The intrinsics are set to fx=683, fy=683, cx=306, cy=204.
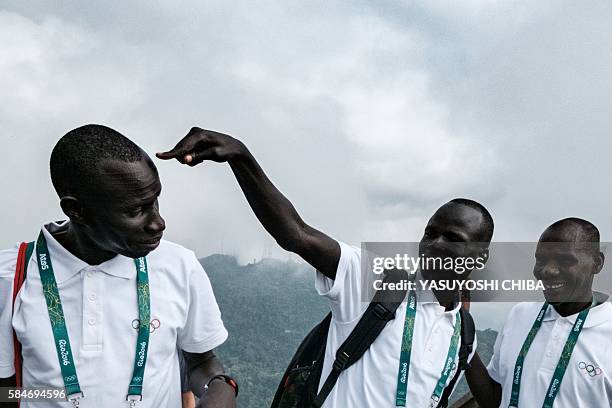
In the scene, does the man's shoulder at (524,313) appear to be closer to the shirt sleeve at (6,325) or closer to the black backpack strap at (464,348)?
the black backpack strap at (464,348)

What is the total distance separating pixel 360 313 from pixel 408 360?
0.33 meters

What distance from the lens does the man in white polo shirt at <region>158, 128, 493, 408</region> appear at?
3275 mm

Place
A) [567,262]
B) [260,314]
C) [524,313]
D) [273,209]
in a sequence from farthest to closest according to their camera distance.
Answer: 1. [260,314]
2. [524,313]
3. [567,262]
4. [273,209]

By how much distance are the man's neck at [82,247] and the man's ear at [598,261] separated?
121 inches

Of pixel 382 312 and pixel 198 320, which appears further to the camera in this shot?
pixel 382 312

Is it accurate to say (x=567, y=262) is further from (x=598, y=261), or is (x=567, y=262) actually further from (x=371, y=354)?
(x=371, y=354)

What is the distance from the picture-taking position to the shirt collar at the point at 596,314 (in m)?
4.14

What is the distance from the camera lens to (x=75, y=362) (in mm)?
2645

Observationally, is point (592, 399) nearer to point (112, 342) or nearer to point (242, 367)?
point (112, 342)

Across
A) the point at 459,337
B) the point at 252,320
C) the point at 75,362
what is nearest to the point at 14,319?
the point at 75,362

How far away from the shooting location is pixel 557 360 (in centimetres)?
404

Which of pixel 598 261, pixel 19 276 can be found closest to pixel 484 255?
pixel 598 261

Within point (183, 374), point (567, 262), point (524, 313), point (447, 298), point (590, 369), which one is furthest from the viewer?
point (524, 313)

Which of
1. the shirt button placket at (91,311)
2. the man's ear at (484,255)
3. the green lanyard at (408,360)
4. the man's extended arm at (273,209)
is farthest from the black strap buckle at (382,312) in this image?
the shirt button placket at (91,311)
